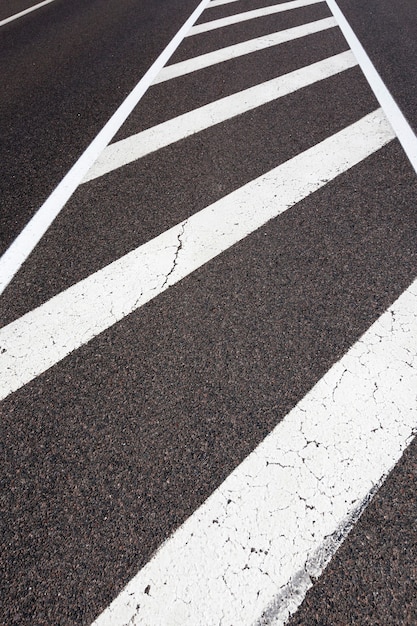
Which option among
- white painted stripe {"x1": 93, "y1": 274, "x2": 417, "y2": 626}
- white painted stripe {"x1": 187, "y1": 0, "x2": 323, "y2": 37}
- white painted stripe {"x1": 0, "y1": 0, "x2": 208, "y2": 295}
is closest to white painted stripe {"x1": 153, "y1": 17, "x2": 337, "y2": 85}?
white painted stripe {"x1": 0, "y1": 0, "x2": 208, "y2": 295}

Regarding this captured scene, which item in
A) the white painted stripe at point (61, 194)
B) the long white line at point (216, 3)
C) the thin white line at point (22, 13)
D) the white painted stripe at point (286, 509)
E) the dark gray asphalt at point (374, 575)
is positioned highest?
the thin white line at point (22, 13)

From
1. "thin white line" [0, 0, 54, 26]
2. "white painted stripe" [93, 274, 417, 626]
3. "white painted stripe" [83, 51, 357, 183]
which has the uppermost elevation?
"thin white line" [0, 0, 54, 26]

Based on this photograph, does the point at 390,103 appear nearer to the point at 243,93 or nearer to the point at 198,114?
the point at 243,93

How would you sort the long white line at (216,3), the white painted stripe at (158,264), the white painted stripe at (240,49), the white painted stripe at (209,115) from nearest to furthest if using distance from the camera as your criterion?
the white painted stripe at (158,264)
the white painted stripe at (209,115)
the white painted stripe at (240,49)
the long white line at (216,3)

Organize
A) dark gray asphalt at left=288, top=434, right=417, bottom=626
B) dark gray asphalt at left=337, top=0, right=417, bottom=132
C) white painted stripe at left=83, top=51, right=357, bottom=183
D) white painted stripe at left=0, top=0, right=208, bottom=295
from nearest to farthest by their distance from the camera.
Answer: dark gray asphalt at left=288, top=434, right=417, bottom=626 < white painted stripe at left=0, top=0, right=208, bottom=295 < white painted stripe at left=83, top=51, right=357, bottom=183 < dark gray asphalt at left=337, top=0, right=417, bottom=132

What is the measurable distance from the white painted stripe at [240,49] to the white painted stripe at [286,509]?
4.60m

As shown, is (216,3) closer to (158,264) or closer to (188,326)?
(158,264)

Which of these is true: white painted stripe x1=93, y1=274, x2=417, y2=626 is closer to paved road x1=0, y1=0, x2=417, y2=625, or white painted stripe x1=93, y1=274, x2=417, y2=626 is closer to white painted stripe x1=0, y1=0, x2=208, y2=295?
paved road x1=0, y1=0, x2=417, y2=625

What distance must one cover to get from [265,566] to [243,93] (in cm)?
481

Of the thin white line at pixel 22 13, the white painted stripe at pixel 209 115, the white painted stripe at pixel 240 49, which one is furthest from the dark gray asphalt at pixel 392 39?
the thin white line at pixel 22 13

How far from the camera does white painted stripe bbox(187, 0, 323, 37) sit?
7531mm

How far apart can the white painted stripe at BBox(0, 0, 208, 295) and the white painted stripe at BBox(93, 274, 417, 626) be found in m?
1.99

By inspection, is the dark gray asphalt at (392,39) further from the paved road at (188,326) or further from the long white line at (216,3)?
the long white line at (216,3)

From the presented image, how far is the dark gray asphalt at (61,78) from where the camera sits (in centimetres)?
435
